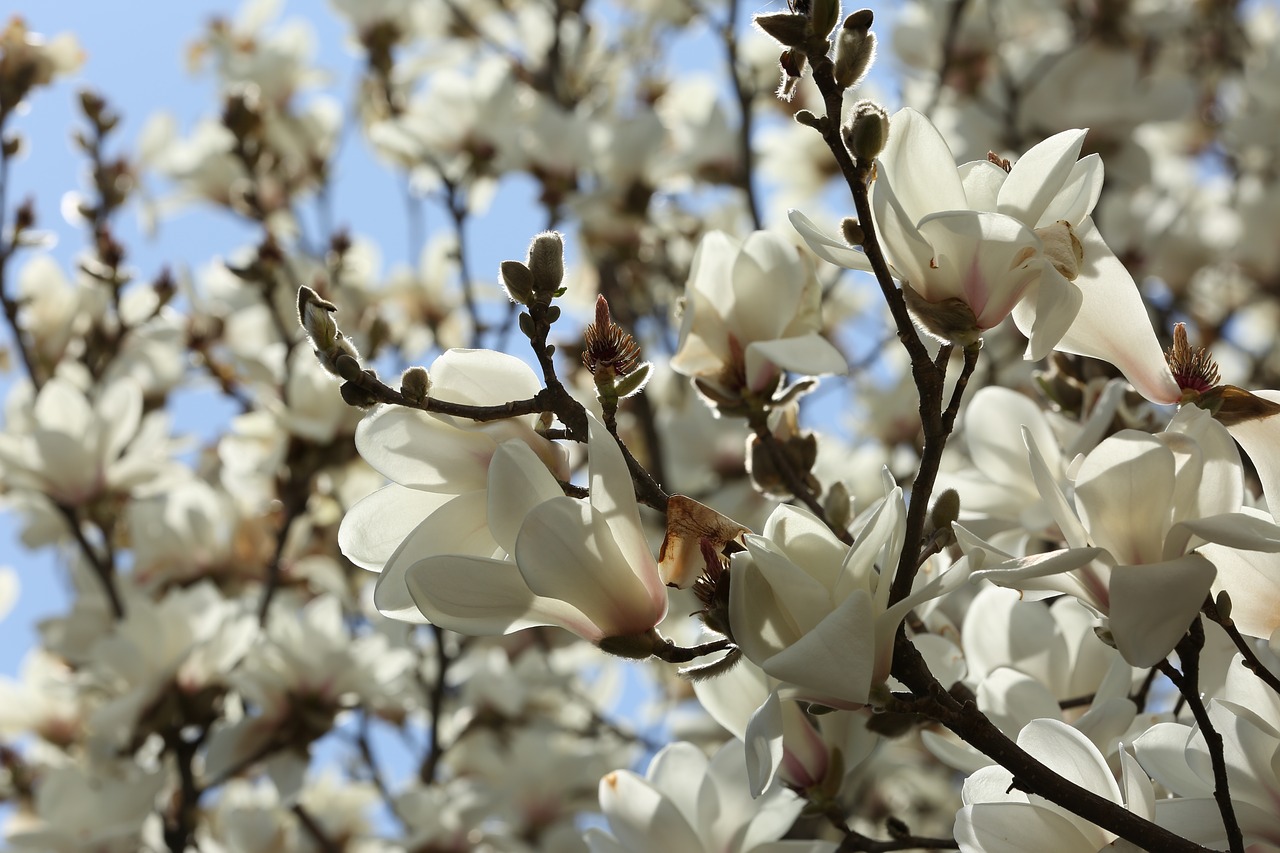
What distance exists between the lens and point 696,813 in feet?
2.41

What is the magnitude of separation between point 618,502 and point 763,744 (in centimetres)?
13

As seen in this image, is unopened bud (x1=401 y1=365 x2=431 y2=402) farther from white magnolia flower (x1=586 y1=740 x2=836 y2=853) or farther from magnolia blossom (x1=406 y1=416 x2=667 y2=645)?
white magnolia flower (x1=586 y1=740 x2=836 y2=853)

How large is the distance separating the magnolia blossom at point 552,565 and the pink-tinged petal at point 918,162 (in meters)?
0.21

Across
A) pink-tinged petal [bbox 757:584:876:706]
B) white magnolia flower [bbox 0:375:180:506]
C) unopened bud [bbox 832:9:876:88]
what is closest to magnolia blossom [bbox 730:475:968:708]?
pink-tinged petal [bbox 757:584:876:706]

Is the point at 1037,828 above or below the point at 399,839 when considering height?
above

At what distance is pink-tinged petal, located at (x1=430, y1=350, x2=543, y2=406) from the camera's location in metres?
0.61

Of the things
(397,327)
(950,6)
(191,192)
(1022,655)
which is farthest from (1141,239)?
(191,192)

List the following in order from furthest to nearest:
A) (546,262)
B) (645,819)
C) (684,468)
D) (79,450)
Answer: (684,468)
(79,450)
(645,819)
(546,262)

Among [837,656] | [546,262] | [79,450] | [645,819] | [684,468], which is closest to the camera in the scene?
[837,656]

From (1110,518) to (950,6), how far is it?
5.82ft

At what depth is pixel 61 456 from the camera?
1445mm

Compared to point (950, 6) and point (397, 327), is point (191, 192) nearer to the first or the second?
point (397, 327)

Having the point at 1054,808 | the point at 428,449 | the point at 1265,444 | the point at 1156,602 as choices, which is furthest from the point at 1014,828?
the point at 428,449

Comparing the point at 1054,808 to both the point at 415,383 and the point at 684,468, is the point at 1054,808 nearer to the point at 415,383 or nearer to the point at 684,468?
the point at 415,383
